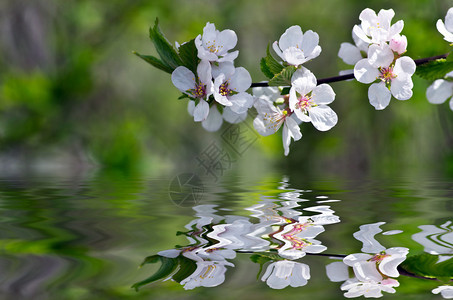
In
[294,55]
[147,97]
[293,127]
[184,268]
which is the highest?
[147,97]

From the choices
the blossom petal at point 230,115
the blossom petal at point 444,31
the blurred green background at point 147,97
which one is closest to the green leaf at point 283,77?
the blossom petal at point 230,115

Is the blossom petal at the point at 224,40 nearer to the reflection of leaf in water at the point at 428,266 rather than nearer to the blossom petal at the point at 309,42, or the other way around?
the blossom petal at the point at 309,42

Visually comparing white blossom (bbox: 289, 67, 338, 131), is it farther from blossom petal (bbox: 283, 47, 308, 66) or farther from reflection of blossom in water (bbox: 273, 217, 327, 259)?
reflection of blossom in water (bbox: 273, 217, 327, 259)

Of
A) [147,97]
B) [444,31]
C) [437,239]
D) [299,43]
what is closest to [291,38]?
[299,43]

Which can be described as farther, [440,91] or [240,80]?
[440,91]

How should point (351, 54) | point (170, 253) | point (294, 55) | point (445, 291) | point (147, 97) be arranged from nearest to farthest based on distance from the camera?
point (445, 291) → point (170, 253) → point (294, 55) → point (351, 54) → point (147, 97)

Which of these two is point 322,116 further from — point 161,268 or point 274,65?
point 161,268

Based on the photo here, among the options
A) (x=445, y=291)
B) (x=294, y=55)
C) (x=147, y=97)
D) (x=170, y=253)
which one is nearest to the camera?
(x=445, y=291)
